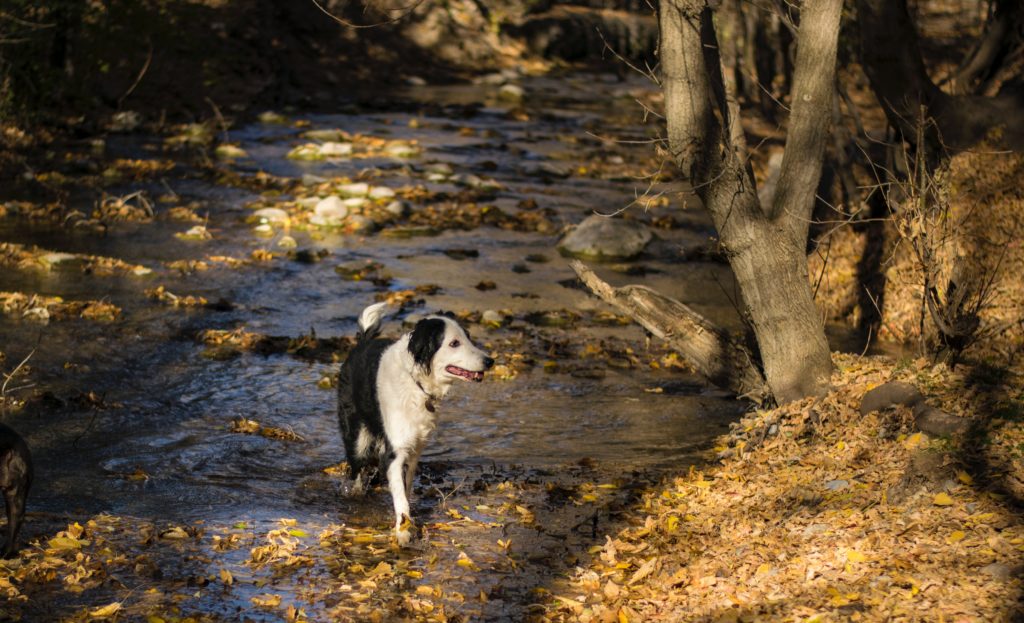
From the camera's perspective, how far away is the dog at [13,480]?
6.03 m

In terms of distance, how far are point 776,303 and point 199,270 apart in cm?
791

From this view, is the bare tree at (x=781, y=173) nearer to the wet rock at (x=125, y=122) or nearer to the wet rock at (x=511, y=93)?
the wet rock at (x=125, y=122)

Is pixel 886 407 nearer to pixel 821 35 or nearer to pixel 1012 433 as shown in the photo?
pixel 1012 433

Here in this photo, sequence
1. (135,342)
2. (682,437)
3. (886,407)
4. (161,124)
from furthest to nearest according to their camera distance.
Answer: (161,124), (135,342), (682,437), (886,407)

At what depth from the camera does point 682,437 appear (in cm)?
930

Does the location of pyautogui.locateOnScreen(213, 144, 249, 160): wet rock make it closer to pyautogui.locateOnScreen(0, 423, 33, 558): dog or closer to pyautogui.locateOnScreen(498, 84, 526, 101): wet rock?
pyautogui.locateOnScreen(498, 84, 526, 101): wet rock

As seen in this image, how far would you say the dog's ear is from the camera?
23.4ft

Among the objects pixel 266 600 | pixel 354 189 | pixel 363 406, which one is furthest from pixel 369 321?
pixel 354 189

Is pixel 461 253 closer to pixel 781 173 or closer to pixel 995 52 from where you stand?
pixel 995 52

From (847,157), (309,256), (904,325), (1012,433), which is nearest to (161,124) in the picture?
(309,256)

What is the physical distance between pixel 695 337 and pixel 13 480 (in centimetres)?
524

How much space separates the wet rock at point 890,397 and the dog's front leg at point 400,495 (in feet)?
10.2

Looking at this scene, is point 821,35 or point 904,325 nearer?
point 821,35

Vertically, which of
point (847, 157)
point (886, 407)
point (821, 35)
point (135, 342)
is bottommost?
point (135, 342)
